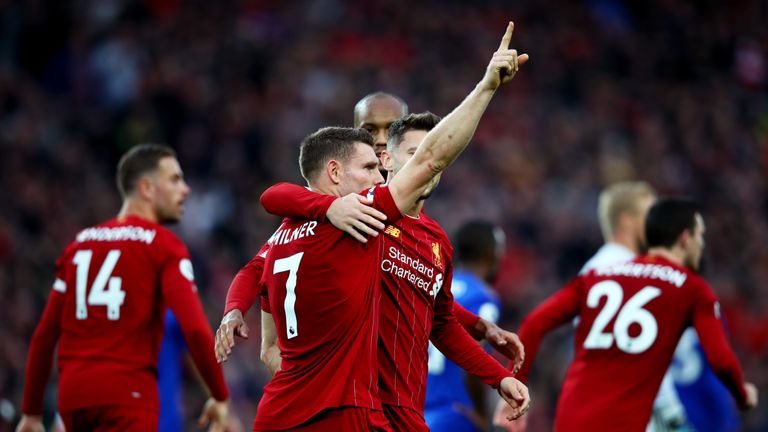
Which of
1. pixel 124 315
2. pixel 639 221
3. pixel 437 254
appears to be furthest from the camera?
pixel 639 221

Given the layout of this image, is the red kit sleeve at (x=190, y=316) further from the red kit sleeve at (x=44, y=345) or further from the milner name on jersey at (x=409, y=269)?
the milner name on jersey at (x=409, y=269)

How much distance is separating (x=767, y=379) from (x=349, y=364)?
999 cm

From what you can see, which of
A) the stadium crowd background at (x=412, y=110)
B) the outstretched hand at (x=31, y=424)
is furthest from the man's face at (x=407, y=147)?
the stadium crowd background at (x=412, y=110)

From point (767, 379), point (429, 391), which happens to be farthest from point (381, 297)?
point (767, 379)

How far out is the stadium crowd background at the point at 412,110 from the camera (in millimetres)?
13828

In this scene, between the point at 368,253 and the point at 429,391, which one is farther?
the point at 429,391

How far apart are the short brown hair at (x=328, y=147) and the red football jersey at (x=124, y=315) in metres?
1.80

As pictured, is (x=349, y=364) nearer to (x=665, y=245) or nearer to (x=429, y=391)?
(x=429, y=391)

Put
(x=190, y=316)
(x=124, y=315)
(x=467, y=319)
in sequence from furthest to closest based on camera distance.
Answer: (x=124, y=315), (x=190, y=316), (x=467, y=319)

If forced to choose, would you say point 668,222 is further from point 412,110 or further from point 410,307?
point 412,110

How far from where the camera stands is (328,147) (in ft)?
16.0

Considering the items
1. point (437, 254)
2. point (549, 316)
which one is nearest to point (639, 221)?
point (549, 316)

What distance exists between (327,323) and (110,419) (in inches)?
93.3

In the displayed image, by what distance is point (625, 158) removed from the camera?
17.3 m
